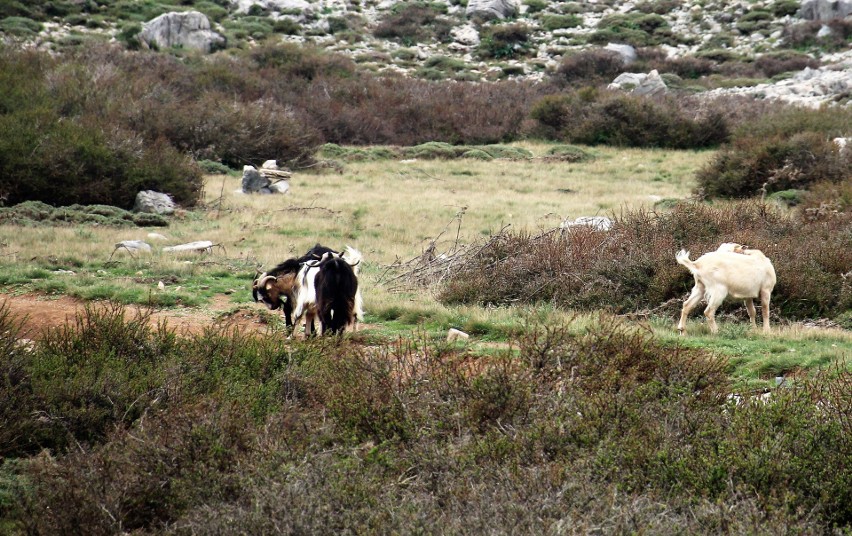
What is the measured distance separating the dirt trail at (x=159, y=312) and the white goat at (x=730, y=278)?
4.51m

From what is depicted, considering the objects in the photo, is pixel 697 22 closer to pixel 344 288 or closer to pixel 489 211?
pixel 489 211

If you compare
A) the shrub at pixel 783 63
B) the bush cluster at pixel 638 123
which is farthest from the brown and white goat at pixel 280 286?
the shrub at pixel 783 63

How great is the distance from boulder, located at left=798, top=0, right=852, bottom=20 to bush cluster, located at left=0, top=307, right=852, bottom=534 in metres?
48.2

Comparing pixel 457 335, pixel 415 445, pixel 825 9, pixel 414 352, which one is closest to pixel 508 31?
pixel 825 9

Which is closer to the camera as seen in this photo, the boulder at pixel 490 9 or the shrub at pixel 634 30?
the shrub at pixel 634 30

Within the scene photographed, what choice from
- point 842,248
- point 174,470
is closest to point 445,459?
point 174,470

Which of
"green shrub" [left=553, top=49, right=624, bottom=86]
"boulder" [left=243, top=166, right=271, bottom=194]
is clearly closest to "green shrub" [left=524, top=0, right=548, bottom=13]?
"green shrub" [left=553, top=49, right=624, bottom=86]

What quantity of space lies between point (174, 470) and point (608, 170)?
20.4 metres

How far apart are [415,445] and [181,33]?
38.6m

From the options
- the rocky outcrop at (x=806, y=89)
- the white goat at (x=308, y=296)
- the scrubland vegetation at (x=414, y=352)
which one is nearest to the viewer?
the scrubland vegetation at (x=414, y=352)

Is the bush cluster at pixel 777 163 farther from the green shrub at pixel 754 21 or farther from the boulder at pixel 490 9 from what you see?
the boulder at pixel 490 9

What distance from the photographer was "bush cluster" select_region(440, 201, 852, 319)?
9938mm

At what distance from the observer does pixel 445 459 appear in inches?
191

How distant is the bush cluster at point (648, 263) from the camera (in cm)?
994
